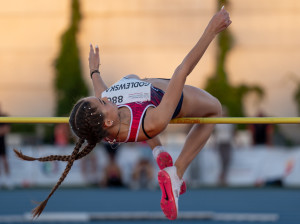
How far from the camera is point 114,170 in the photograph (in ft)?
34.8

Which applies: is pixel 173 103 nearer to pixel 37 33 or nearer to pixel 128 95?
pixel 128 95

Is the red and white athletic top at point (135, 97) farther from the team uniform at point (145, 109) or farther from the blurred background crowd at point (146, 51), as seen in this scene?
the blurred background crowd at point (146, 51)

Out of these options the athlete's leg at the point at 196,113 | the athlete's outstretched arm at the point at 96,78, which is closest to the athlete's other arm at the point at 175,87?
the athlete's leg at the point at 196,113

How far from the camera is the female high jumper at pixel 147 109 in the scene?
3973 millimetres

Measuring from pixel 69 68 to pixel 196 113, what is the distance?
40.0 feet

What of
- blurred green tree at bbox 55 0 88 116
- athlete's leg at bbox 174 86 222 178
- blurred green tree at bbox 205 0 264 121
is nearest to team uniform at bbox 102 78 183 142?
athlete's leg at bbox 174 86 222 178

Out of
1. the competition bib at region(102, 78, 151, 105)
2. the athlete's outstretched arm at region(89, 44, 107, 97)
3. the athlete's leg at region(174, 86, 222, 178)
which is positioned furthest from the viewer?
the athlete's outstretched arm at region(89, 44, 107, 97)

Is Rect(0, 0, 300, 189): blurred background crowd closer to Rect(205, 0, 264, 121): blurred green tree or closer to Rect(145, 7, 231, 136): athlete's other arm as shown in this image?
Rect(205, 0, 264, 121): blurred green tree

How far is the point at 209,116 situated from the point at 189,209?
3769 mm

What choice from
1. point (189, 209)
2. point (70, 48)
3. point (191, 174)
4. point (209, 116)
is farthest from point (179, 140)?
point (209, 116)

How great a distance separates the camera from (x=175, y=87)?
13.0 feet

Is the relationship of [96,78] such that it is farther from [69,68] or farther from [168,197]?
[69,68]

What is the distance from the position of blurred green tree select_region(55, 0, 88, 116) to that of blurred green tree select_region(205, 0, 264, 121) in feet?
10.7

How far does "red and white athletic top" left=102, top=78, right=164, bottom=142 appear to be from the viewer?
A: 4.03m
